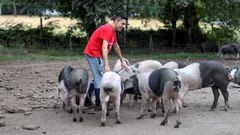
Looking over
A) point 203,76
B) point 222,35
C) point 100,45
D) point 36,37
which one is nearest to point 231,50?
point 222,35

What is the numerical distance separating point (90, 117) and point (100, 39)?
5.01 feet

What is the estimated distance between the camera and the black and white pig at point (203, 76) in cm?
968

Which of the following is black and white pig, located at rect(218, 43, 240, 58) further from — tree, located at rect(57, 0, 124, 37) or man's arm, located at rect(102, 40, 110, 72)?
man's arm, located at rect(102, 40, 110, 72)

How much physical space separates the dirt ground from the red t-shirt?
125 centimetres

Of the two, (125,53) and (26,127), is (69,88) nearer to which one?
(26,127)

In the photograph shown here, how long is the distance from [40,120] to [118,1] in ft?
40.0

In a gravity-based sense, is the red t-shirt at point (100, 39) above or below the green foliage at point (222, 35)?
above

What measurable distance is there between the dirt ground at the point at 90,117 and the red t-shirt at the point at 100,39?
1255 mm

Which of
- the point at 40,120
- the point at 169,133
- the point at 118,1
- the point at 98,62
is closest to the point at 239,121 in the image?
the point at 169,133

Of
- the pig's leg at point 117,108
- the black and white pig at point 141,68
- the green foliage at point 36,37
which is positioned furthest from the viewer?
the green foliage at point 36,37

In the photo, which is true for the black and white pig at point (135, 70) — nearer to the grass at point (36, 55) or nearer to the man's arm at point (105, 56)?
the man's arm at point (105, 56)

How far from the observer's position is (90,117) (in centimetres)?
922

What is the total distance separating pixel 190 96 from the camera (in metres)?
11.8

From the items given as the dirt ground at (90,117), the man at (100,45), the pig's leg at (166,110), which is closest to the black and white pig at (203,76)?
the dirt ground at (90,117)
